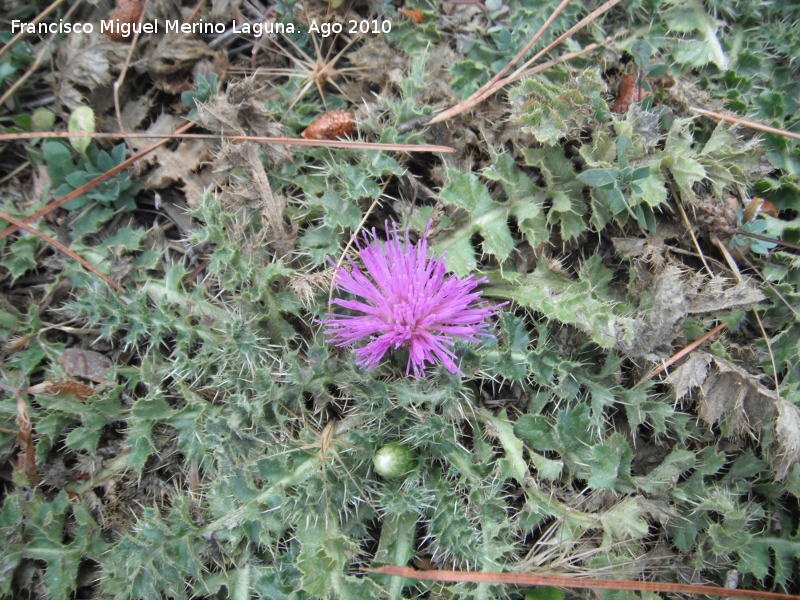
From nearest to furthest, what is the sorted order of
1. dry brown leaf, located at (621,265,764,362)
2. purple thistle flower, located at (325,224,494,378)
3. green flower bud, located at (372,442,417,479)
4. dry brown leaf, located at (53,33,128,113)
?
purple thistle flower, located at (325,224,494,378)
green flower bud, located at (372,442,417,479)
dry brown leaf, located at (621,265,764,362)
dry brown leaf, located at (53,33,128,113)

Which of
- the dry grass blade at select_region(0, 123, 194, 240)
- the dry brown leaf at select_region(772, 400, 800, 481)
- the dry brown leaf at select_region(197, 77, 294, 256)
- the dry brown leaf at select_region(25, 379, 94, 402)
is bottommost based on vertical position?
the dry brown leaf at select_region(25, 379, 94, 402)

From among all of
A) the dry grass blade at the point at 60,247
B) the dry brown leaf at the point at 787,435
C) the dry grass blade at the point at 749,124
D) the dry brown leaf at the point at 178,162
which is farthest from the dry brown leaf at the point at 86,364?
the dry grass blade at the point at 749,124

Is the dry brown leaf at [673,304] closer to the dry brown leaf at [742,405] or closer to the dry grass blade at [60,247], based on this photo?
the dry brown leaf at [742,405]

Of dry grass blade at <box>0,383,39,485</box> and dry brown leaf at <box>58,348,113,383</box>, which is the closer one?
dry grass blade at <box>0,383,39,485</box>

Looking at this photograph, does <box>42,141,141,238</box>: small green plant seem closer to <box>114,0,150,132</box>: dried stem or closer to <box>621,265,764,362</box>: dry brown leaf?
<box>114,0,150,132</box>: dried stem

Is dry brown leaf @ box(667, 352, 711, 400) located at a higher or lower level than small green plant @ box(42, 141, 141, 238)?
lower

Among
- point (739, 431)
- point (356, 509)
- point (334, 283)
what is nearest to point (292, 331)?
point (334, 283)

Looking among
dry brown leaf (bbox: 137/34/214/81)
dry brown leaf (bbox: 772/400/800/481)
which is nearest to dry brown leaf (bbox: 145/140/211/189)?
dry brown leaf (bbox: 137/34/214/81)
